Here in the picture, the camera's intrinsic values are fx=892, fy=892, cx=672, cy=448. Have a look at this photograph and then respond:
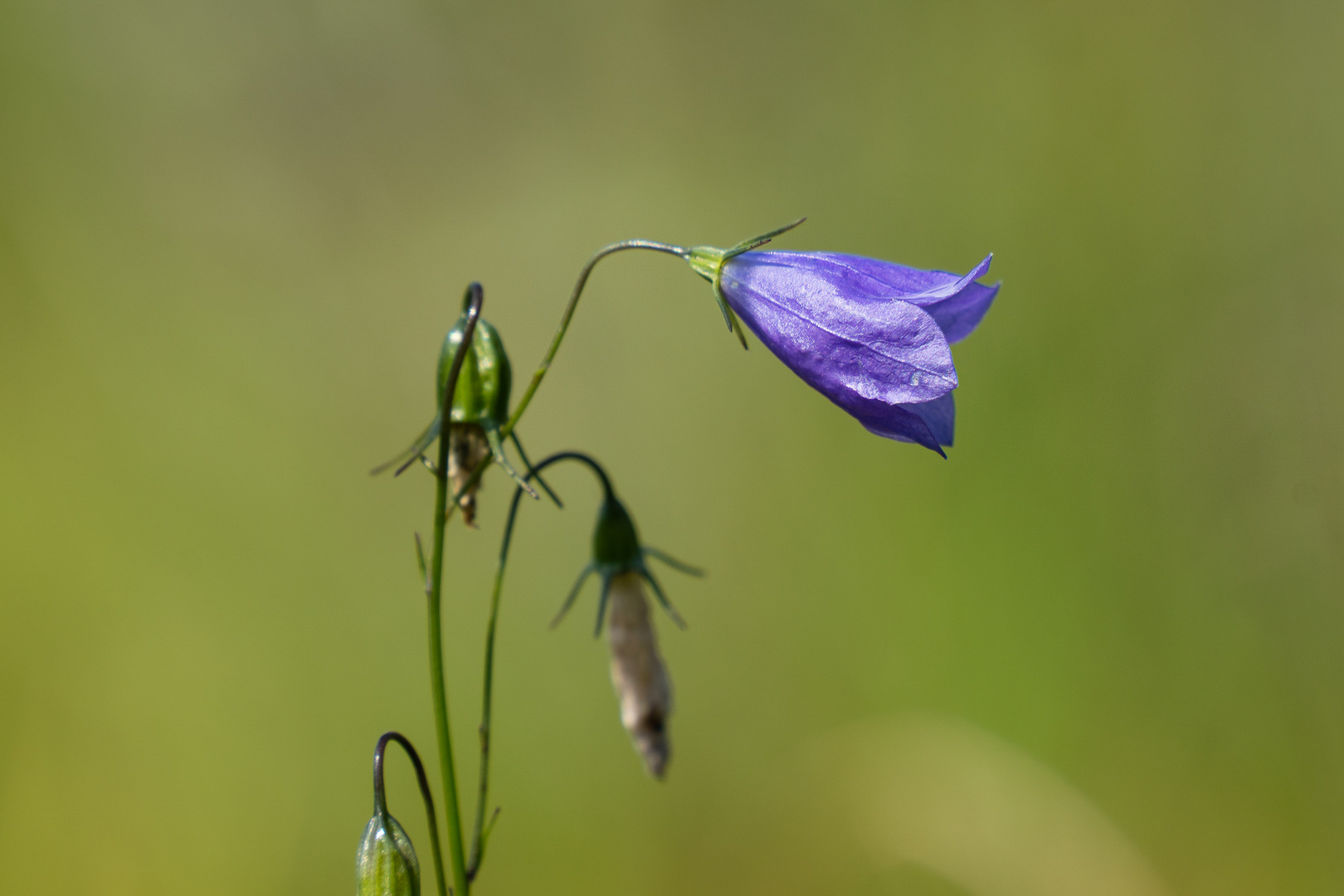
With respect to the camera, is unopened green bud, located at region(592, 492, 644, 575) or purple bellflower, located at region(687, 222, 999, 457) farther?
unopened green bud, located at region(592, 492, 644, 575)

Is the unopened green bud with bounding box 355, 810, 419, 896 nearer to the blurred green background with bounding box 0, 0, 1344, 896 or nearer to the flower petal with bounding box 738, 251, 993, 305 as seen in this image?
the flower petal with bounding box 738, 251, 993, 305

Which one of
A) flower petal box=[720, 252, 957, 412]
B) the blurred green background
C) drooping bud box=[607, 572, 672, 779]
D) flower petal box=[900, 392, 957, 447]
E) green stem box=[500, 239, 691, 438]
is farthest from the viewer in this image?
the blurred green background

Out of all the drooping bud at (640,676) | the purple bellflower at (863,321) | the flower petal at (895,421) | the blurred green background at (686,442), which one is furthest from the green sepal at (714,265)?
the blurred green background at (686,442)

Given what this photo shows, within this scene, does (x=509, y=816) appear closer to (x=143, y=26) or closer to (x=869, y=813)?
(x=869, y=813)

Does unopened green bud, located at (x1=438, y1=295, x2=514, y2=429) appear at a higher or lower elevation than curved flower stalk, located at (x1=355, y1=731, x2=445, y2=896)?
higher

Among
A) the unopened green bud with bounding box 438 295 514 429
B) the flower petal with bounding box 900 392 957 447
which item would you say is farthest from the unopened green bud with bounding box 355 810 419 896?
the flower petal with bounding box 900 392 957 447

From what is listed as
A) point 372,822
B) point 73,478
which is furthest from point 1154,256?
point 73,478

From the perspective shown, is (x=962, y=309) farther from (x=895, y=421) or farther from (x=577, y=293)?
(x=577, y=293)
